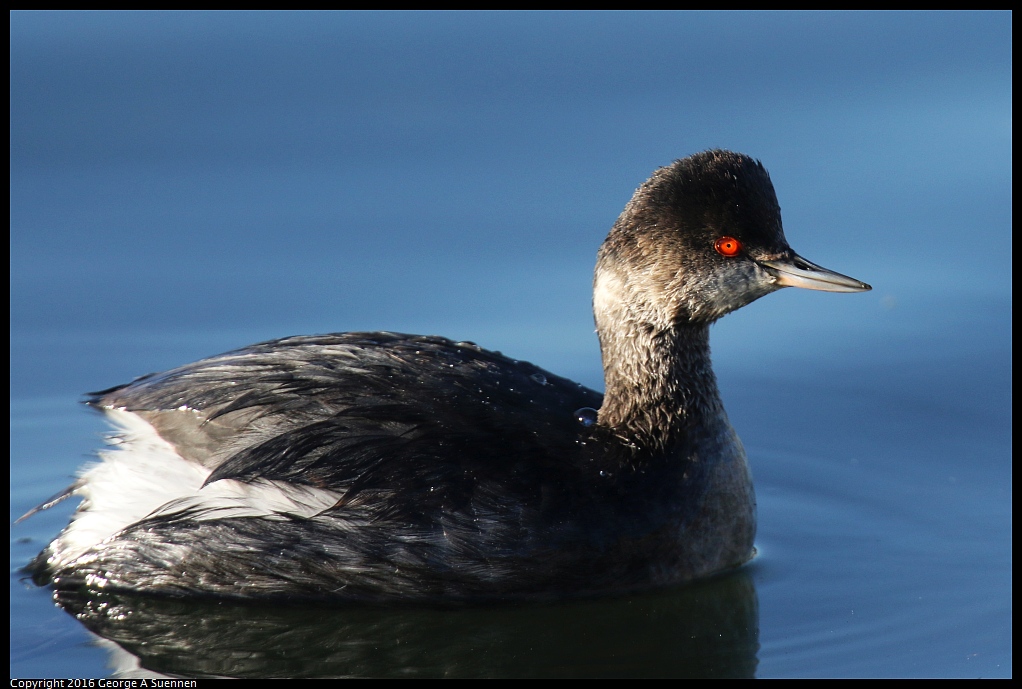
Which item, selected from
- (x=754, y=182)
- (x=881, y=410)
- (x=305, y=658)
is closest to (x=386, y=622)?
(x=305, y=658)

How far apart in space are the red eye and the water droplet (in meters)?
0.87

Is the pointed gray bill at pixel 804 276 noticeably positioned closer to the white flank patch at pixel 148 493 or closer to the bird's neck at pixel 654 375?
the bird's neck at pixel 654 375

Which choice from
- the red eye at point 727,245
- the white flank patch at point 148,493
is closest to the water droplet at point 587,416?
the red eye at point 727,245

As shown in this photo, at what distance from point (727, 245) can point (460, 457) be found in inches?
54.4

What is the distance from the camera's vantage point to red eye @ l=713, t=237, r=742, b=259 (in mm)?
6508

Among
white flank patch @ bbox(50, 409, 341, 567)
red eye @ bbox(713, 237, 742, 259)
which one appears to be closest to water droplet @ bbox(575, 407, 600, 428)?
red eye @ bbox(713, 237, 742, 259)

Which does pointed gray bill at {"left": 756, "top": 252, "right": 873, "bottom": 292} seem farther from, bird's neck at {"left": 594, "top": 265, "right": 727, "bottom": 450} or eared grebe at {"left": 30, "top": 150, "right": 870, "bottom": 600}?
bird's neck at {"left": 594, "top": 265, "right": 727, "bottom": 450}

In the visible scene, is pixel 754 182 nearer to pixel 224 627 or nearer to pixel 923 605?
pixel 923 605

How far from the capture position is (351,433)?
6207 millimetres

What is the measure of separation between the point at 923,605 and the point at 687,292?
1.53 meters

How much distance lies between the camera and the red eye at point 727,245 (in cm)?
651

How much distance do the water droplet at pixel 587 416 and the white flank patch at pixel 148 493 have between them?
1122mm

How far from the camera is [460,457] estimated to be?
6188 millimetres

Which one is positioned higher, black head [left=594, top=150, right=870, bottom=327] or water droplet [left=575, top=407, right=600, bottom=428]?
black head [left=594, top=150, right=870, bottom=327]
